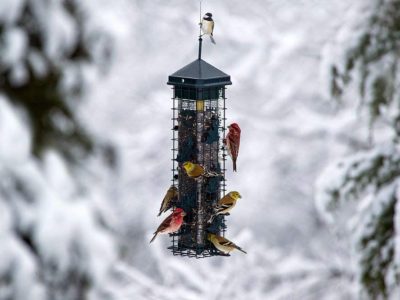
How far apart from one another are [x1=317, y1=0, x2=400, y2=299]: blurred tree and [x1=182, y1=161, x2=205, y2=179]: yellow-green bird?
30.5 inches

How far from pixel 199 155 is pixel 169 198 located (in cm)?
31

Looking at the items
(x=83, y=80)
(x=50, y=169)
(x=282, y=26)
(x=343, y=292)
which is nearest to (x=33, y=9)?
(x=83, y=80)

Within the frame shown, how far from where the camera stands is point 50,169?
318cm

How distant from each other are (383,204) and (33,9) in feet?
8.39

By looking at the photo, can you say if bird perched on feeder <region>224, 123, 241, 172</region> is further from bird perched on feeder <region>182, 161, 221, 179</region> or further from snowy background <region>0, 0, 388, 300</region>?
snowy background <region>0, 0, 388, 300</region>

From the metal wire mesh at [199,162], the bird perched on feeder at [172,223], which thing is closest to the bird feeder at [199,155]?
the metal wire mesh at [199,162]

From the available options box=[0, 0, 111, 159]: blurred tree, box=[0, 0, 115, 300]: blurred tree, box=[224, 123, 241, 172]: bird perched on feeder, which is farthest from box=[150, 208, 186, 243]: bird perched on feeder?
box=[0, 0, 111, 159]: blurred tree

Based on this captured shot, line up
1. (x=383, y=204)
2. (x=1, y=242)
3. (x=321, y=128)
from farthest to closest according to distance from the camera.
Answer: (x=321, y=128), (x=383, y=204), (x=1, y=242)

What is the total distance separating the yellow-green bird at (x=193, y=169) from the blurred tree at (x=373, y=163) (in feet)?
2.54

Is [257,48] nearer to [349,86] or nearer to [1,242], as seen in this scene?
[349,86]

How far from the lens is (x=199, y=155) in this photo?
596 cm

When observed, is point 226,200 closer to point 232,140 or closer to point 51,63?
point 232,140

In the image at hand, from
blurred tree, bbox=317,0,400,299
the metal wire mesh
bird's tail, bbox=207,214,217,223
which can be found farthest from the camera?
bird's tail, bbox=207,214,217,223

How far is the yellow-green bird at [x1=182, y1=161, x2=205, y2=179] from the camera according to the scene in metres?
5.79
